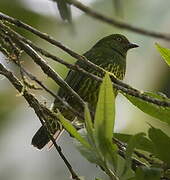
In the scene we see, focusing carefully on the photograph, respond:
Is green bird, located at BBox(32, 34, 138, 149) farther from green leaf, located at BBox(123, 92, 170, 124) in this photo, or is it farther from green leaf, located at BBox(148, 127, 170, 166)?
green leaf, located at BBox(148, 127, 170, 166)

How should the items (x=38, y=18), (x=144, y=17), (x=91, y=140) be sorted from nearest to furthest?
(x=91, y=140)
(x=144, y=17)
(x=38, y=18)

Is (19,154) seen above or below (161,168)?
above

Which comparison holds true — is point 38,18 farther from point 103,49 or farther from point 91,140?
point 91,140

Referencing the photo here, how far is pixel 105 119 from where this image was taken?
2023 millimetres

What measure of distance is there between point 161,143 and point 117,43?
374 centimetres

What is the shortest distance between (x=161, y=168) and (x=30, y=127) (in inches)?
161

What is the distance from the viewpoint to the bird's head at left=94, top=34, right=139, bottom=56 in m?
5.74

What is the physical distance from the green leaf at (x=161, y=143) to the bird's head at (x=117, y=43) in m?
3.54

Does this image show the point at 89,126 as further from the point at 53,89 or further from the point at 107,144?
the point at 53,89

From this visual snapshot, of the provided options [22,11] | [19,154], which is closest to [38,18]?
[22,11]

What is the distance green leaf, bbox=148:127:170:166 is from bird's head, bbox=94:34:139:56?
3.54 metres

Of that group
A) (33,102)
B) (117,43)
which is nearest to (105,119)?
(33,102)

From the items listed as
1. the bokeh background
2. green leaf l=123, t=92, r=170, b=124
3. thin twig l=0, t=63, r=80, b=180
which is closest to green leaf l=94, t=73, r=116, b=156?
green leaf l=123, t=92, r=170, b=124

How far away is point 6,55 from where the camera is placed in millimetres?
2906
